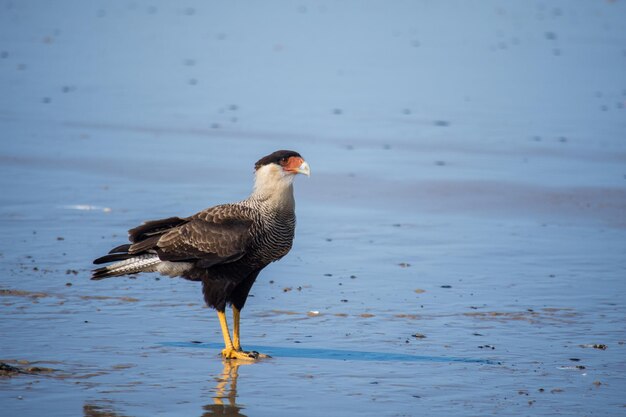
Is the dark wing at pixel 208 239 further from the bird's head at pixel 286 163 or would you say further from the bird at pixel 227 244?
the bird's head at pixel 286 163

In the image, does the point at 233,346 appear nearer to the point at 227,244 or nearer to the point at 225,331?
the point at 225,331

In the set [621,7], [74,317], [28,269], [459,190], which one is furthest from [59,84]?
[621,7]

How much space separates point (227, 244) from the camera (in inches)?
344

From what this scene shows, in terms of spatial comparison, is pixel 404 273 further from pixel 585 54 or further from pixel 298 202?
pixel 585 54

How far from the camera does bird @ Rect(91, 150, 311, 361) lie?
28.9 feet

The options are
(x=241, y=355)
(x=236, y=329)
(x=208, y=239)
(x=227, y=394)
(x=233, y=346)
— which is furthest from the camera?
(x=236, y=329)

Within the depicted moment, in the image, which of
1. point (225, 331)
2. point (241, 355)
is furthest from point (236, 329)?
point (241, 355)

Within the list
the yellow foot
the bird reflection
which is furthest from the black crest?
the bird reflection

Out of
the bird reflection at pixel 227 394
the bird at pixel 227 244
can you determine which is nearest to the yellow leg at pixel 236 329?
the bird at pixel 227 244

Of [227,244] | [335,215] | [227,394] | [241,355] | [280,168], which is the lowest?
[227,394]

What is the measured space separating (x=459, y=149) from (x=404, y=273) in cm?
615

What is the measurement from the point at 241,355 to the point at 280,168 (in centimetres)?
145

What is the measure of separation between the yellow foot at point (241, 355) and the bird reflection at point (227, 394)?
0.04 metres

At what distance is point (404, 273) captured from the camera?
11.0 meters
